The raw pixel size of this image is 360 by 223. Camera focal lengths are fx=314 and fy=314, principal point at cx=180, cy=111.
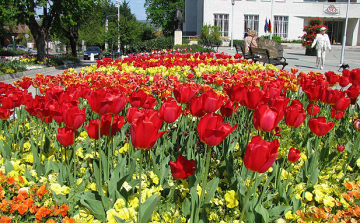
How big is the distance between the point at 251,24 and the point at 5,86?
132 feet

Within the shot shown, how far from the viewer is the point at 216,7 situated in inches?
1560

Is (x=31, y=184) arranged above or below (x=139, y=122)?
below

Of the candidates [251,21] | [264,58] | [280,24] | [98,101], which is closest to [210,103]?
[98,101]

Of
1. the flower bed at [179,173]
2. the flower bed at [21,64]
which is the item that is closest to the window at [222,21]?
the flower bed at [21,64]

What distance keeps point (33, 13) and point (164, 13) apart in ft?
127

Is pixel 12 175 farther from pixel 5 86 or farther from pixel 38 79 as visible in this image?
pixel 38 79

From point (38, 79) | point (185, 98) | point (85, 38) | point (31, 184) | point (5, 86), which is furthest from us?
point (85, 38)

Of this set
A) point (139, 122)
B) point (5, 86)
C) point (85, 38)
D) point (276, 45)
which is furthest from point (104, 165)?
point (85, 38)

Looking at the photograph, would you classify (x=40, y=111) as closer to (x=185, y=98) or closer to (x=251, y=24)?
(x=185, y=98)

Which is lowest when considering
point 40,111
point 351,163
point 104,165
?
point 351,163

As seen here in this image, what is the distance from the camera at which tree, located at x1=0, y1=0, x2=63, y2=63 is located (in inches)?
667

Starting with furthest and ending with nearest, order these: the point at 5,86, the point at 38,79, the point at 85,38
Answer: the point at 85,38, the point at 38,79, the point at 5,86

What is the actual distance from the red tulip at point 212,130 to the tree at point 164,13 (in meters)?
54.4

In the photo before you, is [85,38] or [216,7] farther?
[85,38]
